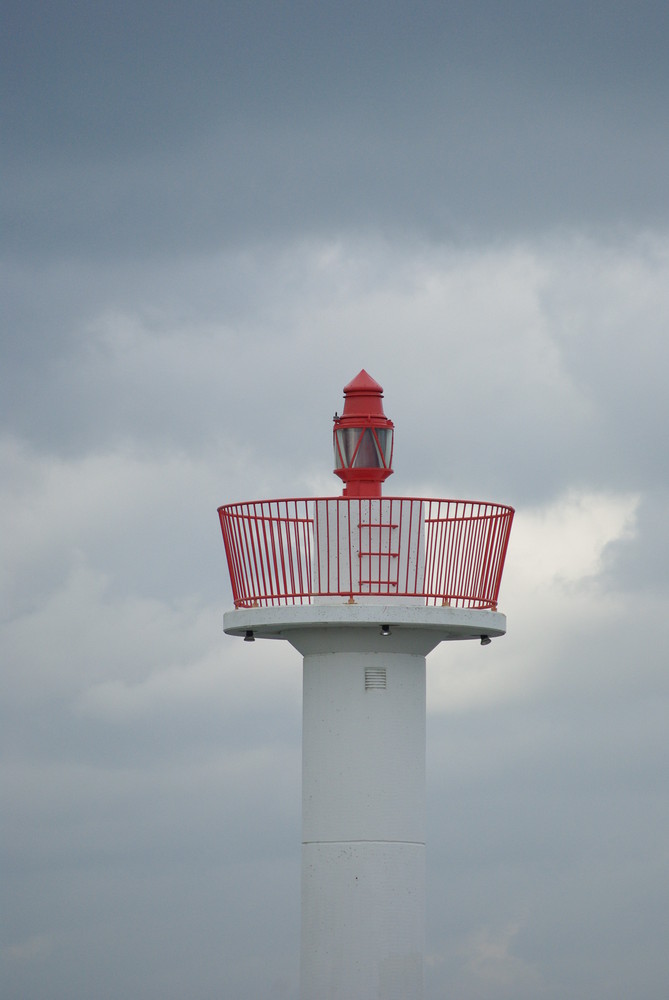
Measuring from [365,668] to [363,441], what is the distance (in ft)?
9.32

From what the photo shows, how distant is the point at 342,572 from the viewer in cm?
2659

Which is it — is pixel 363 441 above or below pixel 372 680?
above

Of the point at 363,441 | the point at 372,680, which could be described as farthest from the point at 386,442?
the point at 372,680

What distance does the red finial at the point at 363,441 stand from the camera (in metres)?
26.9

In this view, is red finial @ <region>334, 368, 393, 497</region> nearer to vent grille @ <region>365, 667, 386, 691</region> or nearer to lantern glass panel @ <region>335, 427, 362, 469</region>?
lantern glass panel @ <region>335, 427, 362, 469</region>

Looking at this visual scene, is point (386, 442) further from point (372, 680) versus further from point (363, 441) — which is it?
point (372, 680)

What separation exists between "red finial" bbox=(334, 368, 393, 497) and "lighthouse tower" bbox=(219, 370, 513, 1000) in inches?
0.7

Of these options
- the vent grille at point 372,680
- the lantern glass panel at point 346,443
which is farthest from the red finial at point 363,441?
the vent grille at point 372,680

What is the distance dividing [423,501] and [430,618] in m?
1.46

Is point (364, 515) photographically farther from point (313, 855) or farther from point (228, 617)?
point (313, 855)

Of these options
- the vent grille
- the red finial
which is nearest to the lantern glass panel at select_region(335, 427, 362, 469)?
the red finial

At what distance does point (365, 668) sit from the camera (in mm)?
26766

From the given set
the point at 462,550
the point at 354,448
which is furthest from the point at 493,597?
the point at 354,448

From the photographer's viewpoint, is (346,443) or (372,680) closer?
(372,680)
